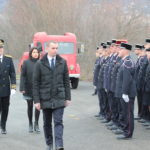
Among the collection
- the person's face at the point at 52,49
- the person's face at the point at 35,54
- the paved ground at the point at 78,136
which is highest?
the person's face at the point at 52,49

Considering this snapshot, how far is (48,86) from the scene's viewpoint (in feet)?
27.4

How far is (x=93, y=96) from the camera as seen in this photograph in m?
19.3

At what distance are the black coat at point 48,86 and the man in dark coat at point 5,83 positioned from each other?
6.70 ft

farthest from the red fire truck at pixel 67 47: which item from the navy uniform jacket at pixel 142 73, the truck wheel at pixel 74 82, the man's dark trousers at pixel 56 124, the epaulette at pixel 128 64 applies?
the man's dark trousers at pixel 56 124

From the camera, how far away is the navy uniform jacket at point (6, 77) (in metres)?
10.3

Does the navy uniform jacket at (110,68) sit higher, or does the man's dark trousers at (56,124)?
the navy uniform jacket at (110,68)

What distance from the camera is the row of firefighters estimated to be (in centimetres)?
983

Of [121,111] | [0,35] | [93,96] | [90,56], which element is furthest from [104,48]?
[0,35]

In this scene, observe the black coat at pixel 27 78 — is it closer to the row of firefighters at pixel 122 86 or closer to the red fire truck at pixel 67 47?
the row of firefighters at pixel 122 86

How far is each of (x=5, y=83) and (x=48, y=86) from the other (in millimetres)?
2273

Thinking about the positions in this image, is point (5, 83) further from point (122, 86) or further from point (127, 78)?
point (127, 78)

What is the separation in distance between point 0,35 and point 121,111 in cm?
3913

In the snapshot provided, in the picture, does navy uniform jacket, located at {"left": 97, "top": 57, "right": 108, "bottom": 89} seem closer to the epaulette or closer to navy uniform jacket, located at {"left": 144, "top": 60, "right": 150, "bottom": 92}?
navy uniform jacket, located at {"left": 144, "top": 60, "right": 150, "bottom": 92}

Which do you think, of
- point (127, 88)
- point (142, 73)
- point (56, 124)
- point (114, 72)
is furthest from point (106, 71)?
point (56, 124)
